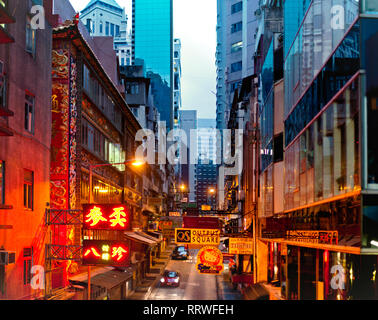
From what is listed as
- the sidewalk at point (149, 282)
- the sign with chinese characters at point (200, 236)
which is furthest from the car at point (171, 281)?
the sign with chinese characters at point (200, 236)

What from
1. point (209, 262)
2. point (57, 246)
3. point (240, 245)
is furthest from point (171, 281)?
point (57, 246)

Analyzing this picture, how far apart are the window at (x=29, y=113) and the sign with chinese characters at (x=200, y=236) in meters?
12.4

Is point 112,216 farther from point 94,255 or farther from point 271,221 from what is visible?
point 271,221

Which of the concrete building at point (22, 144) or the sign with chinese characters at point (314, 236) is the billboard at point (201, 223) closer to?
the sign with chinese characters at point (314, 236)

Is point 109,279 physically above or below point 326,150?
below

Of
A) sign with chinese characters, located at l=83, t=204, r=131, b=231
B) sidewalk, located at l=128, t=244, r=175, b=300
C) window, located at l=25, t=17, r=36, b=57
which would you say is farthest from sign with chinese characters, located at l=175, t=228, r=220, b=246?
window, located at l=25, t=17, r=36, b=57

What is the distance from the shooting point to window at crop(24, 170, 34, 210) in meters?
19.0

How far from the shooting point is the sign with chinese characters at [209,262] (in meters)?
28.1

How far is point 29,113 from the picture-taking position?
19.0 meters

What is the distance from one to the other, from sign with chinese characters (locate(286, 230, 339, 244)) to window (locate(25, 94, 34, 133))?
12.0 m

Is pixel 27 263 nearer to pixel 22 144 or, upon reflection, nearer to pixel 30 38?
pixel 22 144

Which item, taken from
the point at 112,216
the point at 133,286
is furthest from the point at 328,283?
the point at 133,286

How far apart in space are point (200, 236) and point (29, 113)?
1379 cm
